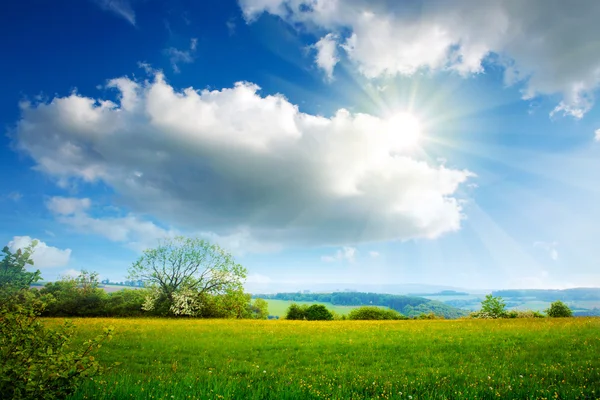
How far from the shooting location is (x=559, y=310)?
44.1 m

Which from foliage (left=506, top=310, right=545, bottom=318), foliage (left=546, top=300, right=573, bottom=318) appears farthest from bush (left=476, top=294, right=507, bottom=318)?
foliage (left=546, top=300, right=573, bottom=318)

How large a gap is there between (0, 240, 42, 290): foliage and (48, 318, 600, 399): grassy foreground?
132 inches

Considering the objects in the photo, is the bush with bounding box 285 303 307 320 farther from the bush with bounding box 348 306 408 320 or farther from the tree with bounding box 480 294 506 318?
the tree with bounding box 480 294 506 318

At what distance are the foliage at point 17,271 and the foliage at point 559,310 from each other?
5507 cm

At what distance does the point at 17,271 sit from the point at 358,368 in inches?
445

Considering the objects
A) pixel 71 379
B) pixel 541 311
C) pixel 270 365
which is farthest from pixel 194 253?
pixel 541 311

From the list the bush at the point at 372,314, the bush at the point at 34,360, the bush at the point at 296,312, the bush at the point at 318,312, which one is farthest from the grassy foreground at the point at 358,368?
the bush at the point at 372,314

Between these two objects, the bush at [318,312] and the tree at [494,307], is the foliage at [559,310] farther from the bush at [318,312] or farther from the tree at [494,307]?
the bush at [318,312]

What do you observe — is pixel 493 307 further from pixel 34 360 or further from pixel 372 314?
pixel 34 360

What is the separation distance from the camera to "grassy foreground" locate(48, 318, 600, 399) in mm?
8773

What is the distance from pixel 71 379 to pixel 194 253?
4870 cm

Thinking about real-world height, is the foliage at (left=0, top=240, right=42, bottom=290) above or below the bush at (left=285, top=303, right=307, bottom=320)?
above

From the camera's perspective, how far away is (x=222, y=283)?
5481 cm

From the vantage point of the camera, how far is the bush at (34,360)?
21.5 ft
